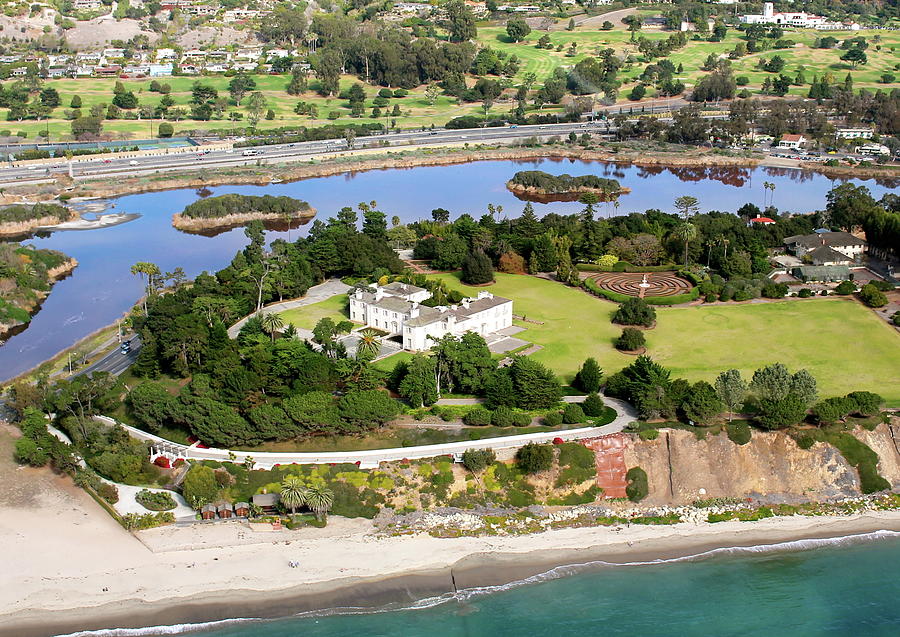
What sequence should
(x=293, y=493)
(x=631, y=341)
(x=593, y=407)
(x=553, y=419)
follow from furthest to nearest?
(x=631, y=341) < (x=593, y=407) < (x=553, y=419) < (x=293, y=493)

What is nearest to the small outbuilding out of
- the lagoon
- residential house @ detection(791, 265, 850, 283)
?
the lagoon

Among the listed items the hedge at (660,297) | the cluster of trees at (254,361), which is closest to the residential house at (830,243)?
the hedge at (660,297)

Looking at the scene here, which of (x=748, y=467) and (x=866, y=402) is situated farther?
(x=866, y=402)

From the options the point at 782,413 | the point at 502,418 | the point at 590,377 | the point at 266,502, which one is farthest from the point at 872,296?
the point at 266,502

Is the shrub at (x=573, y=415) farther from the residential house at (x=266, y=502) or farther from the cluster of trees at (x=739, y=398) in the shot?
the residential house at (x=266, y=502)

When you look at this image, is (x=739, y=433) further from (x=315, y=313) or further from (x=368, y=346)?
(x=315, y=313)

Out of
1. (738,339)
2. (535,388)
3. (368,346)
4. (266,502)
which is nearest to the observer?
(266,502)

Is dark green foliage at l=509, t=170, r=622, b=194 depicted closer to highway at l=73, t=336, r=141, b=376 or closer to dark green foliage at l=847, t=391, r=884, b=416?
highway at l=73, t=336, r=141, b=376
